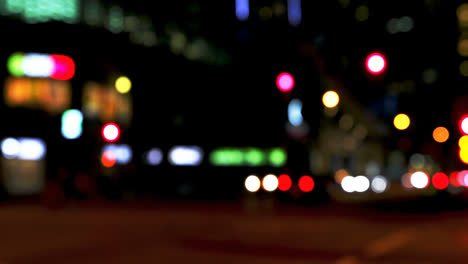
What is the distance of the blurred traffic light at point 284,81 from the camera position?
19.2m

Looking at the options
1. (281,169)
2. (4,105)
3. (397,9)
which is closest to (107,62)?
(4,105)

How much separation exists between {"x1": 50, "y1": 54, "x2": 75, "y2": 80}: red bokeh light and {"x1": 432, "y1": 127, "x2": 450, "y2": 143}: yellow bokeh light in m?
29.6

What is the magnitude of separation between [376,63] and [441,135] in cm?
4849

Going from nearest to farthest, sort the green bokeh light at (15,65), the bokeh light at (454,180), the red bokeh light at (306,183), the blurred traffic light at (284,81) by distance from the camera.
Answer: the blurred traffic light at (284,81)
the red bokeh light at (306,183)
the green bokeh light at (15,65)
the bokeh light at (454,180)

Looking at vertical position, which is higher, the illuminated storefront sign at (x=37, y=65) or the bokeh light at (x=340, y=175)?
the illuminated storefront sign at (x=37, y=65)

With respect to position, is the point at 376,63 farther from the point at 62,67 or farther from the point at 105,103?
the point at 105,103

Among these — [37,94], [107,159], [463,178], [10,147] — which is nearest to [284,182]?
[107,159]

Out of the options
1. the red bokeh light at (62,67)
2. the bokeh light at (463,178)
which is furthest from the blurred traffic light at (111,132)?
the bokeh light at (463,178)

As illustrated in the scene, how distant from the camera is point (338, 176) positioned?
51469 mm

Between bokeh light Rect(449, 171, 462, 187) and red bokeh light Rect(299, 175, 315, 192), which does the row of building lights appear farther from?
bokeh light Rect(449, 171, 462, 187)

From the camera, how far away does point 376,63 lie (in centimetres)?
1200

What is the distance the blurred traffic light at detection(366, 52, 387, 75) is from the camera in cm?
1198

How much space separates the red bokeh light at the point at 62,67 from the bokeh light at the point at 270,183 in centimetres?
1107

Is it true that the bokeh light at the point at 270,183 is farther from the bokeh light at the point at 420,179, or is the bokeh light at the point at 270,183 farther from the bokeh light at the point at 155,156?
the bokeh light at the point at 420,179
